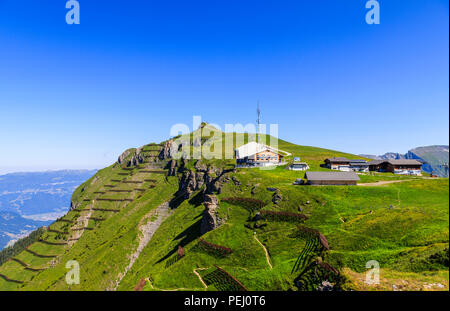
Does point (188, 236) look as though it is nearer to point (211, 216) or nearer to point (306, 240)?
point (211, 216)

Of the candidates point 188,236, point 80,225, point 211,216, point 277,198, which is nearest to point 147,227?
point 188,236

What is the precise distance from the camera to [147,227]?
410 feet

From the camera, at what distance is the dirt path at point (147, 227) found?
4114 inches

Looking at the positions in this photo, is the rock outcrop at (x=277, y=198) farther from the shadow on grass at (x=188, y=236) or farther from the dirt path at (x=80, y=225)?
the dirt path at (x=80, y=225)

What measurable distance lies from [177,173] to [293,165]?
12035cm

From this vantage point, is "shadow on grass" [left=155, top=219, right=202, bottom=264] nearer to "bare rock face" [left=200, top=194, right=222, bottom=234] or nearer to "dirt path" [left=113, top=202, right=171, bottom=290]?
"bare rock face" [left=200, top=194, right=222, bottom=234]

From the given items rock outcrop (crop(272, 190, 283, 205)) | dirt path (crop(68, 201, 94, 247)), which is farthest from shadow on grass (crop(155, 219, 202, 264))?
dirt path (crop(68, 201, 94, 247))

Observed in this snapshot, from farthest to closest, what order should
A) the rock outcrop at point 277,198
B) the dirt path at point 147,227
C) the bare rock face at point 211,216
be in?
the dirt path at point 147,227
the bare rock face at point 211,216
the rock outcrop at point 277,198

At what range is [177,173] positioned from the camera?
194375mm

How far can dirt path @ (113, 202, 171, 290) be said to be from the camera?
4114 inches

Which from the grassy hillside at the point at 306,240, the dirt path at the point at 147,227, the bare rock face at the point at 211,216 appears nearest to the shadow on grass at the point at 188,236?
the grassy hillside at the point at 306,240
